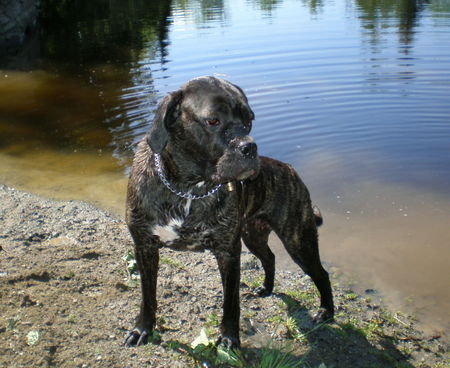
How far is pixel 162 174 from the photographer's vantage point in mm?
3719

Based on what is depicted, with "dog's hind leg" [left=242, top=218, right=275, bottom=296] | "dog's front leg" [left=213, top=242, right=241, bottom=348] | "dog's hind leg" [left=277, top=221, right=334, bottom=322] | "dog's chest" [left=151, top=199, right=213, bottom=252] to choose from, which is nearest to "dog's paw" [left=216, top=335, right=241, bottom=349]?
"dog's front leg" [left=213, top=242, right=241, bottom=348]

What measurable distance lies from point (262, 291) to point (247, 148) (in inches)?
85.4

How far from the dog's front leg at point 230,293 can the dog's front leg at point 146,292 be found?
482 mm

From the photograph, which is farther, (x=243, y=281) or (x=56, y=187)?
(x=56, y=187)

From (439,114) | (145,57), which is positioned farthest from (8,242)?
(145,57)

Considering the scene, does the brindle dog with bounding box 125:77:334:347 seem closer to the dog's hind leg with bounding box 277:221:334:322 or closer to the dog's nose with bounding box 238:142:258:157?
the dog's nose with bounding box 238:142:258:157

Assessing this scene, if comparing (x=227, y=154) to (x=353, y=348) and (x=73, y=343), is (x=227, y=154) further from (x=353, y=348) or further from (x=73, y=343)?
(x=353, y=348)

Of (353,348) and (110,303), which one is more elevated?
(110,303)

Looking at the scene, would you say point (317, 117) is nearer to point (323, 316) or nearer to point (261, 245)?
point (261, 245)

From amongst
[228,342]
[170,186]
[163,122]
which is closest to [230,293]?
[228,342]

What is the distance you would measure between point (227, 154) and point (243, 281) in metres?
2.31

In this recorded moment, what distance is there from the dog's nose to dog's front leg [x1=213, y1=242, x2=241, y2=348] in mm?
782

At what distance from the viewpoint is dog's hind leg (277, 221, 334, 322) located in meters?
4.54

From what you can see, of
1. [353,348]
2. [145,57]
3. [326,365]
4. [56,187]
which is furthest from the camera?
[145,57]
